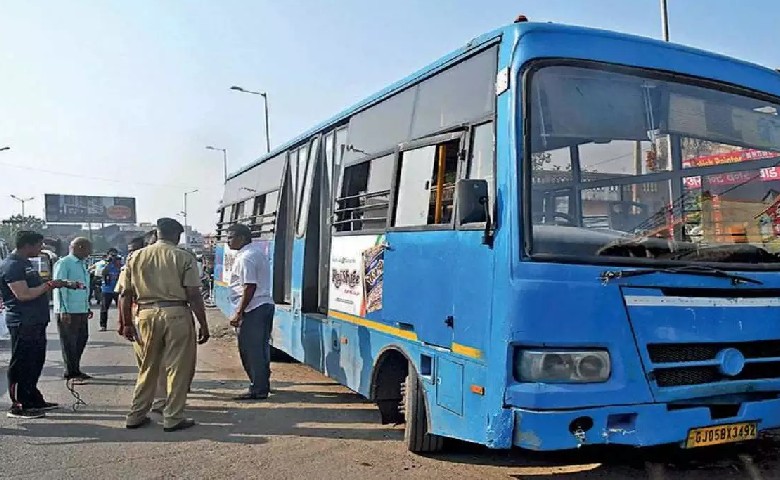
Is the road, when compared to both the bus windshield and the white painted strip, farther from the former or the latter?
the bus windshield

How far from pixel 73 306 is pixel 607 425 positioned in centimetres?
738

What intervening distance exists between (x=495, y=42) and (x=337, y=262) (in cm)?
324

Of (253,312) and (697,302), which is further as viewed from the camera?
(253,312)

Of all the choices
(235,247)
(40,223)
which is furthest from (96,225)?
(235,247)

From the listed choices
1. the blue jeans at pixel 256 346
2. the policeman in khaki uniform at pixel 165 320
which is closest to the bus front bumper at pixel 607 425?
the policeman in khaki uniform at pixel 165 320

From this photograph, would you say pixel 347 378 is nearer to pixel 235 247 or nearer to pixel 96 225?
pixel 235 247

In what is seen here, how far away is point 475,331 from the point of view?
14.6ft

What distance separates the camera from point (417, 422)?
5.37 metres

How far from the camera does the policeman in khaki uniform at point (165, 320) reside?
675 cm

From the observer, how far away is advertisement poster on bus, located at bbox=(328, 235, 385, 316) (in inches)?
241

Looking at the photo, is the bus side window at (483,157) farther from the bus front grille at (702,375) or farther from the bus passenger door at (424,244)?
the bus front grille at (702,375)

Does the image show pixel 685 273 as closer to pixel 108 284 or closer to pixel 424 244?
pixel 424 244

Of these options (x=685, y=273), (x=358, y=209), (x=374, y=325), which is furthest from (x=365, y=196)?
(x=685, y=273)

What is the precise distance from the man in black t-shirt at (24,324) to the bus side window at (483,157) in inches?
195
